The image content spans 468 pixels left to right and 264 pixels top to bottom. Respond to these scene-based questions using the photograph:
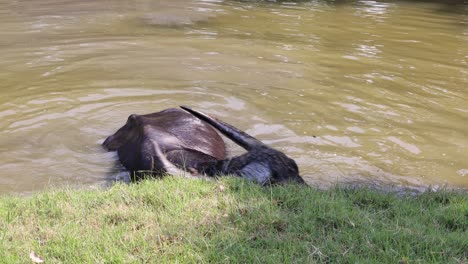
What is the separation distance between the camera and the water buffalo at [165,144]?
182 inches

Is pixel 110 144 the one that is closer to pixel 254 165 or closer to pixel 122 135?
pixel 122 135

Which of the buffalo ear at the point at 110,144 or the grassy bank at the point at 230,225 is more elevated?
the grassy bank at the point at 230,225

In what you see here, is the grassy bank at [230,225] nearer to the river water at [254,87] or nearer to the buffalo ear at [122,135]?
the river water at [254,87]

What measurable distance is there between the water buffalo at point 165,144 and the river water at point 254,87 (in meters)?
0.30

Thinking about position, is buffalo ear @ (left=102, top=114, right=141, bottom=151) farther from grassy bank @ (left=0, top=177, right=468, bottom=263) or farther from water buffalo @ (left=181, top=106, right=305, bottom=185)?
grassy bank @ (left=0, top=177, right=468, bottom=263)

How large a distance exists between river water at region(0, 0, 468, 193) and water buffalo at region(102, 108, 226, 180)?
302mm

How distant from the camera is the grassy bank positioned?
3.05m

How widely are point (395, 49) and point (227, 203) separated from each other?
22.1 ft

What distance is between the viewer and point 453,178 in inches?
202

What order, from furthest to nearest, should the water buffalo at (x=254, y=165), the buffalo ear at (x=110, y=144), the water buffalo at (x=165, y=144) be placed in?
the buffalo ear at (x=110, y=144)
the water buffalo at (x=165, y=144)
the water buffalo at (x=254, y=165)

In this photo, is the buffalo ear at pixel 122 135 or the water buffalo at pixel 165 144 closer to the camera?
the water buffalo at pixel 165 144

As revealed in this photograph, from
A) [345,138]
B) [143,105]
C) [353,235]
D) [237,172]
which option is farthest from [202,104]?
[353,235]

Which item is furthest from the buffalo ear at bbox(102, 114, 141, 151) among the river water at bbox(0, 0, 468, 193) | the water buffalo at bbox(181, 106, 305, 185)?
the water buffalo at bbox(181, 106, 305, 185)

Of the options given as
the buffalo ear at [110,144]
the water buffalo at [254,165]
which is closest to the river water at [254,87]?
the buffalo ear at [110,144]
